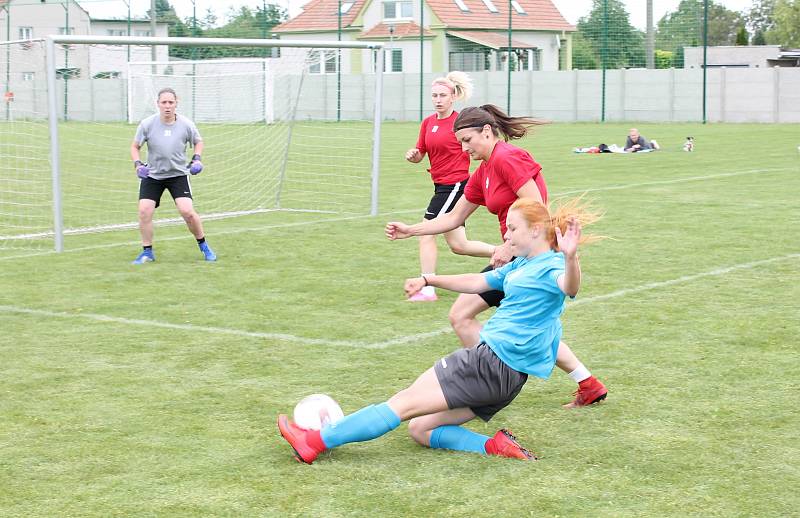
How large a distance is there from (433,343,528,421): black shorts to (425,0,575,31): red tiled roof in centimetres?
4543

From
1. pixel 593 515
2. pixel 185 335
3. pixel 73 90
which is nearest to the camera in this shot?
pixel 593 515

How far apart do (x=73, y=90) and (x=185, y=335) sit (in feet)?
83.6

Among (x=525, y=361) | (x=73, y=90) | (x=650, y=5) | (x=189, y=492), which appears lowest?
(x=189, y=492)

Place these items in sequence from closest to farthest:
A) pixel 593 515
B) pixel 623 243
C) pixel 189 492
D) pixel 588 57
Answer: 1. pixel 593 515
2. pixel 189 492
3. pixel 623 243
4. pixel 588 57

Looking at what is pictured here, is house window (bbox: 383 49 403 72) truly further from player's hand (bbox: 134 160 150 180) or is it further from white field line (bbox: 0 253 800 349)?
white field line (bbox: 0 253 800 349)

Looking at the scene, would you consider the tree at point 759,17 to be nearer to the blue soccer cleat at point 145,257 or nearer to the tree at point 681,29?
the tree at point 681,29

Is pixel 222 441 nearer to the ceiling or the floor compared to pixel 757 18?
nearer to the floor

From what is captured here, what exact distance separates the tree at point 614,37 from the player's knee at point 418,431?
35.4 meters

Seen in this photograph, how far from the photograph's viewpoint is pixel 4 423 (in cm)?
594

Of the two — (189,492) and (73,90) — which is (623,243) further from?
(73,90)

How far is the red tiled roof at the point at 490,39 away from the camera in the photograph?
46.2m

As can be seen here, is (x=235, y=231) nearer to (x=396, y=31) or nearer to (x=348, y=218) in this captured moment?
(x=348, y=218)

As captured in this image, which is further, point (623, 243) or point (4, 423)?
point (623, 243)

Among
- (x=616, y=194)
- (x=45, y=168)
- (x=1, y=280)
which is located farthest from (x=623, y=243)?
(x=45, y=168)
